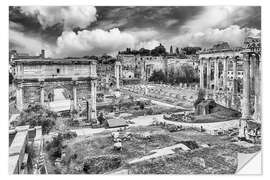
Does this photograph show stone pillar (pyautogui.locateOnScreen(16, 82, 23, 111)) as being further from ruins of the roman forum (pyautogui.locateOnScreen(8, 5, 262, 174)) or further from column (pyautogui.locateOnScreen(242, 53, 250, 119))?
column (pyautogui.locateOnScreen(242, 53, 250, 119))

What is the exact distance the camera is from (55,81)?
8.46 m

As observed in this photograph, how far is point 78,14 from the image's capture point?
7.03 m

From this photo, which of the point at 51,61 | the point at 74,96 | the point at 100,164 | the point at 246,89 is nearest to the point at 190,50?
the point at 246,89

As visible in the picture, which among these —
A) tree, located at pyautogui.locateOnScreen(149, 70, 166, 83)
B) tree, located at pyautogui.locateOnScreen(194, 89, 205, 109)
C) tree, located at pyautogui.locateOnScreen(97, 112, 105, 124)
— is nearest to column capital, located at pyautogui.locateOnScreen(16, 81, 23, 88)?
tree, located at pyautogui.locateOnScreen(97, 112, 105, 124)

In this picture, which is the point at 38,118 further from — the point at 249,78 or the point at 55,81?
the point at 249,78

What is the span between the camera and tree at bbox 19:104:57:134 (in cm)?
739

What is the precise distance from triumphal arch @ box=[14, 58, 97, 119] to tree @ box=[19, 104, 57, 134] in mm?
263

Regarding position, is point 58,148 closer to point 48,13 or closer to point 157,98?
point 48,13

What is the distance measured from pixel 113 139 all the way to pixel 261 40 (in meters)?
5.00

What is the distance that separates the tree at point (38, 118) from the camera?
24.2 ft

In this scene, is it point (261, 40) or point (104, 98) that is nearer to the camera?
point (261, 40)
